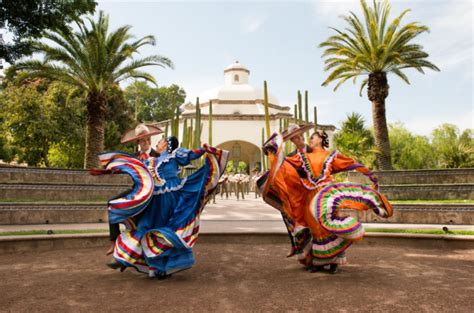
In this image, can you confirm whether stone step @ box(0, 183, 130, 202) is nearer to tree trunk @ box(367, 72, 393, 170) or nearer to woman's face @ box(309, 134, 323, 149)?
woman's face @ box(309, 134, 323, 149)

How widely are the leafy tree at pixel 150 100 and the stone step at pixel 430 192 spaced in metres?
49.7

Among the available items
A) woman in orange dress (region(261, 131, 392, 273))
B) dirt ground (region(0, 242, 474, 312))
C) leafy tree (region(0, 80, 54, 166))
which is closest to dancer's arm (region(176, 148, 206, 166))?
woman in orange dress (region(261, 131, 392, 273))

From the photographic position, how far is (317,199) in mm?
5738

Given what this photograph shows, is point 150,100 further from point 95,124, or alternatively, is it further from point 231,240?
point 231,240

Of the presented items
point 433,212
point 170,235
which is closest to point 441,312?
point 170,235

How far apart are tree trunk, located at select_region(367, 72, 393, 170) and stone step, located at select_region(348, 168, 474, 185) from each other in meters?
3.11

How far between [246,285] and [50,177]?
39.3ft

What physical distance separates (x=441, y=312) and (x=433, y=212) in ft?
29.2

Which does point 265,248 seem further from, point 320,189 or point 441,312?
point 441,312

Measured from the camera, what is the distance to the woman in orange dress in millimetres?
5594

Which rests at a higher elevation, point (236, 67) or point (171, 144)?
point (236, 67)

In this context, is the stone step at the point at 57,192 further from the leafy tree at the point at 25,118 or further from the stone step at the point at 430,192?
the leafy tree at the point at 25,118

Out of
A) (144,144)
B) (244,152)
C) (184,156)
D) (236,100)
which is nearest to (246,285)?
(184,156)

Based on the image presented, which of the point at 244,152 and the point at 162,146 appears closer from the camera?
the point at 162,146
